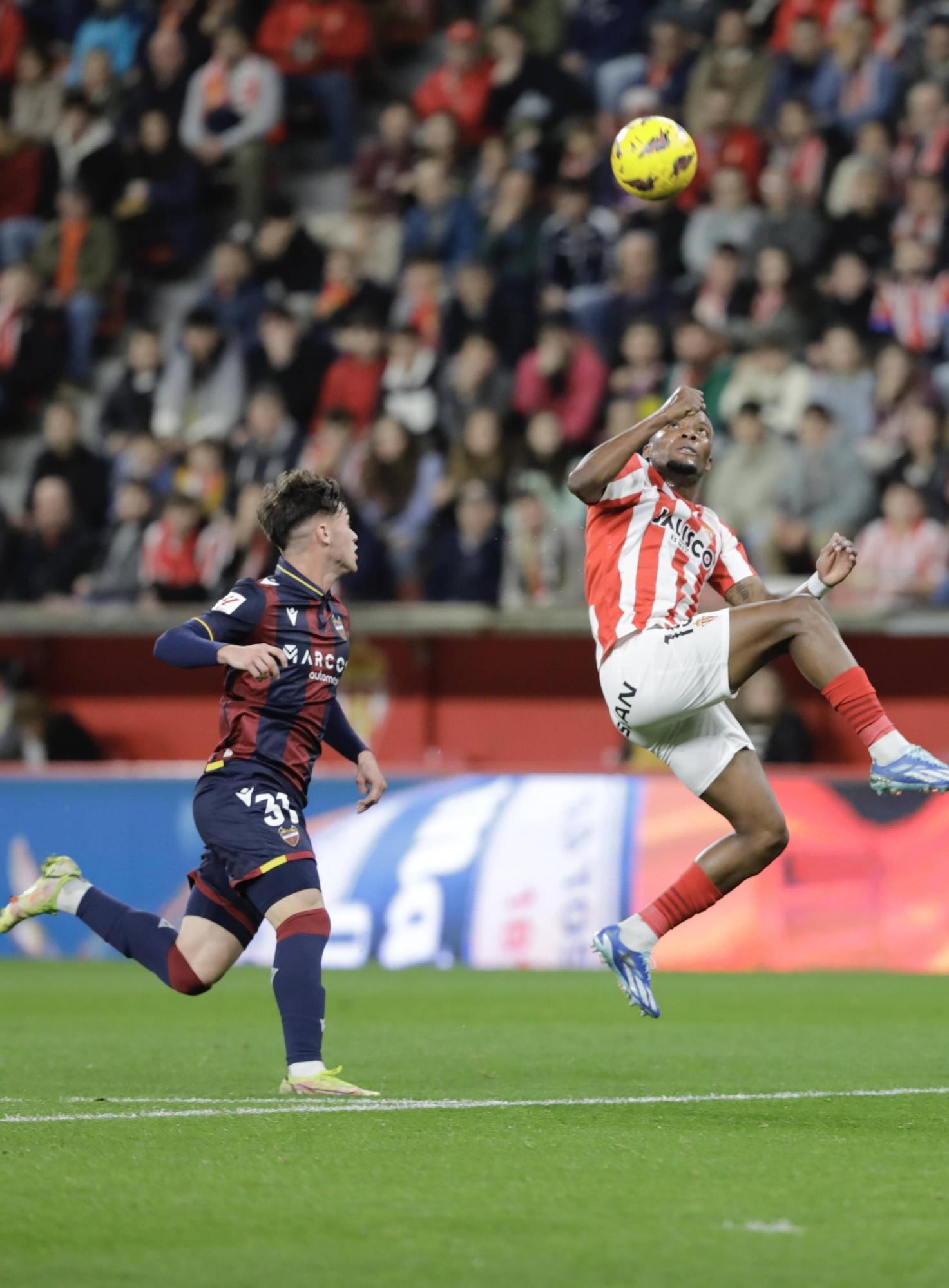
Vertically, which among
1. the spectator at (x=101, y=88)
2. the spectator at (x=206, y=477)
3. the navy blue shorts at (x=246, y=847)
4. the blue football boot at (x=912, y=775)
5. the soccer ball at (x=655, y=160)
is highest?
the spectator at (x=101, y=88)

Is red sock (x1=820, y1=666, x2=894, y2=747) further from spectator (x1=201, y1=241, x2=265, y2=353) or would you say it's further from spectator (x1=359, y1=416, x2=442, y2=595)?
A: spectator (x1=201, y1=241, x2=265, y2=353)

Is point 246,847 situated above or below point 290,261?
below

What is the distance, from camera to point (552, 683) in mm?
16641

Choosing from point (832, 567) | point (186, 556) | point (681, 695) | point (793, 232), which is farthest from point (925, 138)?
point (681, 695)

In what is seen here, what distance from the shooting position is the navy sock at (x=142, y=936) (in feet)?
23.7

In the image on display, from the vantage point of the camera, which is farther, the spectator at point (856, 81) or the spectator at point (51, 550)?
the spectator at point (51, 550)

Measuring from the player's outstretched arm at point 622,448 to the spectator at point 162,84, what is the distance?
1437 cm

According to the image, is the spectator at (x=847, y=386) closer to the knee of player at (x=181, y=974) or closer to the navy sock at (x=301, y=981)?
the knee of player at (x=181, y=974)

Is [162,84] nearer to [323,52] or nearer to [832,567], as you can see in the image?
[323,52]

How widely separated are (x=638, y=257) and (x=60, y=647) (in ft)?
19.3

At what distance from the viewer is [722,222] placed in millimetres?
16953

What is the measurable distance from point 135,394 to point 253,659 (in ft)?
41.7

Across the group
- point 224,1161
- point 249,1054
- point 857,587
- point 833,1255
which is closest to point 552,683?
point 857,587

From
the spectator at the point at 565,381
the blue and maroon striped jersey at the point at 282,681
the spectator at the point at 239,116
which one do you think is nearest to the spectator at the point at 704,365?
the spectator at the point at 565,381
